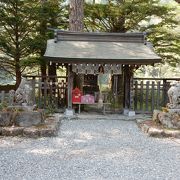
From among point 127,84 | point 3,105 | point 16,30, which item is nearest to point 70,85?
point 127,84

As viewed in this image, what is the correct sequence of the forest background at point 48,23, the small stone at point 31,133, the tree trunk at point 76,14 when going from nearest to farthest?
the small stone at point 31,133 < the tree trunk at point 76,14 < the forest background at point 48,23

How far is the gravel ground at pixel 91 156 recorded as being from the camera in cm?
530

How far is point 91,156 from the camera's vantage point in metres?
6.41

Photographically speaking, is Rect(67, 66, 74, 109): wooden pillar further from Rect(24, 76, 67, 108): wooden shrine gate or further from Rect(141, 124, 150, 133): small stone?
Rect(141, 124, 150, 133): small stone

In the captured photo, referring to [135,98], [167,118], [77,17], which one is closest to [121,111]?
[135,98]

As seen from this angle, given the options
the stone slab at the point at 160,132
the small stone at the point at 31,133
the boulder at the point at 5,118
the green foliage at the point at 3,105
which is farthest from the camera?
the green foliage at the point at 3,105

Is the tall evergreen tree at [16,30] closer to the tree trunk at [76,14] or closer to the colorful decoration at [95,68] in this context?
the tree trunk at [76,14]

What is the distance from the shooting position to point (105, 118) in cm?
1088

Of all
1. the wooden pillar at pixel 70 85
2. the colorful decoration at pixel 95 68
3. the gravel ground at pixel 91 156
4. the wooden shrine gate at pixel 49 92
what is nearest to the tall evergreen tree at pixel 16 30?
the wooden shrine gate at pixel 49 92

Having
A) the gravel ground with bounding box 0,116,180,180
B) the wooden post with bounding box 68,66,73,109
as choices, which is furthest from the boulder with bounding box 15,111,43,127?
the wooden post with bounding box 68,66,73,109

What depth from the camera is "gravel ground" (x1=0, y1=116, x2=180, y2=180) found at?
5305 mm

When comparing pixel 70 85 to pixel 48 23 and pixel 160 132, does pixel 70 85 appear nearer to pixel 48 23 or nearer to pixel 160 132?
pixel 160 132

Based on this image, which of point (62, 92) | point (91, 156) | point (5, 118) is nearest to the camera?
point (91, 156)

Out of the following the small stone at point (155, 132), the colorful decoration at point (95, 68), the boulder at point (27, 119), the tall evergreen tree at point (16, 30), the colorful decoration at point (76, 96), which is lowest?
the small stone at point (155, 132)
